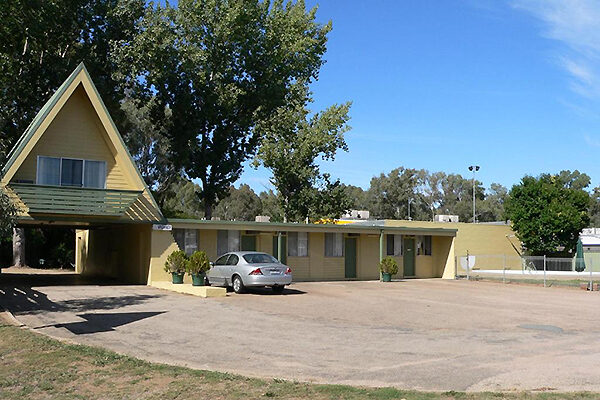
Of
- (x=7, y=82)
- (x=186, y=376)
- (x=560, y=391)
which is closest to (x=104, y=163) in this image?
(x=7, y=82)

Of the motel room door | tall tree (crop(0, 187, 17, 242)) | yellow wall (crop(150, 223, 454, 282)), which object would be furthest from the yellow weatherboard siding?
the motel room door

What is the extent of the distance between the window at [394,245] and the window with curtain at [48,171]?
667 inches

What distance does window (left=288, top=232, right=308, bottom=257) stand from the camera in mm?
28984

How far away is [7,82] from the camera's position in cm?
3328

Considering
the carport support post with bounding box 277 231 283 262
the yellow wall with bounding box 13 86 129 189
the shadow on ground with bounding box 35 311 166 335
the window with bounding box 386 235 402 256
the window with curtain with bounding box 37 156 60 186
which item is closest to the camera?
the shadow on ground with bounding box 35 311 166 335

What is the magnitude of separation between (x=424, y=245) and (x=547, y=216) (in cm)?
1543

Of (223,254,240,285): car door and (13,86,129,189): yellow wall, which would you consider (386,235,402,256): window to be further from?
(13,86,129,189): yellow wall

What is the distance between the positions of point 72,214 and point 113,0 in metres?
18.8

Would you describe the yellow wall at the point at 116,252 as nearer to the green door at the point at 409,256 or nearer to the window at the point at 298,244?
the window at the point at 298,244

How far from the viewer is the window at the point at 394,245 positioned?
32906 millimetres

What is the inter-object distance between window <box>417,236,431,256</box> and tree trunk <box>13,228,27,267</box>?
2272 centimetres

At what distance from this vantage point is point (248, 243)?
2795cm

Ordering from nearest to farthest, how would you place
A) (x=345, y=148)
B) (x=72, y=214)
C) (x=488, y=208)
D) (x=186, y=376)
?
(x=186, y=376), (x=72, y=214), (x=345, y=148), (x=488, y=208)

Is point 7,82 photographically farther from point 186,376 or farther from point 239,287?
point 186,376
